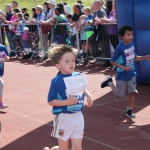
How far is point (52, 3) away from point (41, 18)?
0.70m

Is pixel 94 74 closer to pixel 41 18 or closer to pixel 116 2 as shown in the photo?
pixel 116 2

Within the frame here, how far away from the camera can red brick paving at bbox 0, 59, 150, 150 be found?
20.3 ft

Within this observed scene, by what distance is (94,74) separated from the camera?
12.0 meters

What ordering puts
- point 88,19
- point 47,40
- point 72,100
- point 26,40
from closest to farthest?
1. point 72,100
2. point 88,19
3. point 47,40
4. point 26,40

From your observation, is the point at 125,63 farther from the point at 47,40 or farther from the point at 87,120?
the point at 47,40

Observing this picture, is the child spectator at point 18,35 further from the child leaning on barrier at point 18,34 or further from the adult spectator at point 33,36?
the adult spectator at point 33,36

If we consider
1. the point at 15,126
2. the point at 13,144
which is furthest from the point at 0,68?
the point at 13,144

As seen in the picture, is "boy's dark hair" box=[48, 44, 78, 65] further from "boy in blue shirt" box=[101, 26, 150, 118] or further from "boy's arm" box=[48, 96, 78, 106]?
"boy in blue shirt" box=[101, 26, 150, 118]

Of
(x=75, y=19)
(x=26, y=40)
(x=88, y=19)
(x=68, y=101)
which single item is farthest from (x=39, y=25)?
(x=68, y=101)

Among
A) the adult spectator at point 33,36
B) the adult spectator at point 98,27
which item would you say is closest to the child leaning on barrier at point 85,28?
the adult spectator at point 98,27

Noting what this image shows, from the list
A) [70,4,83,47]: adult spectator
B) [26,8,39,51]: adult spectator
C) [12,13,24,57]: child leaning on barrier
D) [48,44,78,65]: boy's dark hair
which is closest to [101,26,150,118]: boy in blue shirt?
[48,44,78,65]: boy's dark hair

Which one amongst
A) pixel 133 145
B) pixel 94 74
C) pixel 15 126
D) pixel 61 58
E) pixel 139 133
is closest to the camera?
pixel 61 58

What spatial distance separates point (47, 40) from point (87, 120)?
27.5 feet

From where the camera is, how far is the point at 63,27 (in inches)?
566
